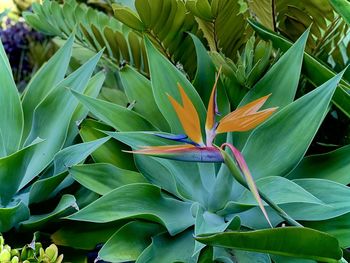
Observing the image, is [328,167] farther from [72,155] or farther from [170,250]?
[72,155]

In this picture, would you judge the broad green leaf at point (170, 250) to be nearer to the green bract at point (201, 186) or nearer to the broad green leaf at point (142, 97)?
the green bract at point (201, 186)

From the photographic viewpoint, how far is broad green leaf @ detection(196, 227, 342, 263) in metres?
0.63

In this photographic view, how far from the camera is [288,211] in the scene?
81cm

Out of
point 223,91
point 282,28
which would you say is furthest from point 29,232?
point 282,28

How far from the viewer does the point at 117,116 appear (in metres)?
0.89

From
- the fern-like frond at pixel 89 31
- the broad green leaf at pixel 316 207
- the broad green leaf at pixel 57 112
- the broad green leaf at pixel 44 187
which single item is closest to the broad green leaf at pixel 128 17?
the broad green leaf at pixel 57 112

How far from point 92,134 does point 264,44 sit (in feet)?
1.05

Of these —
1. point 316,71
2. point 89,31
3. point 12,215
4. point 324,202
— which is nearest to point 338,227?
point 324,202

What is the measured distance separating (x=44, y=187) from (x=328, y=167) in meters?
0.45

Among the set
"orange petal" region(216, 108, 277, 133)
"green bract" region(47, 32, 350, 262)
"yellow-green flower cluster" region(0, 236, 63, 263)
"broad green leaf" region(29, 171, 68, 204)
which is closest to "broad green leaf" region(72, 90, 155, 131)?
"green bract" region(47, 32, 350, 262)

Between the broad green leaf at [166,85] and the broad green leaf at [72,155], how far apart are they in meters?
0.13

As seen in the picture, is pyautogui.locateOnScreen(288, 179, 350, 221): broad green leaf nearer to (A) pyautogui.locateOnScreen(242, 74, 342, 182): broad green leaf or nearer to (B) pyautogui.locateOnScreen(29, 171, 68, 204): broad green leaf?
(A) pyautogui.locateOnScreen(242, 74, 342, 182): broad green leaf

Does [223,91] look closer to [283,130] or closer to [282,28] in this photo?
[283,130]

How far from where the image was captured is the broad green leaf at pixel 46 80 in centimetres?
100
